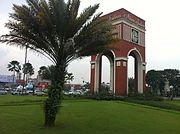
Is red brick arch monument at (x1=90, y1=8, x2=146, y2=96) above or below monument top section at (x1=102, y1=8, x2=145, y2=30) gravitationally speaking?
below

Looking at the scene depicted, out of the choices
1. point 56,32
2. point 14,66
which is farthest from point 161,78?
point 56,32

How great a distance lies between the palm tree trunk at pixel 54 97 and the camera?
14734mm

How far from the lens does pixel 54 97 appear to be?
15.0 m

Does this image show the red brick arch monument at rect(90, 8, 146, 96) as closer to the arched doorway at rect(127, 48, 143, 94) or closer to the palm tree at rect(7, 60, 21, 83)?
the arched doorway at rect(127, 48, 143, 94)

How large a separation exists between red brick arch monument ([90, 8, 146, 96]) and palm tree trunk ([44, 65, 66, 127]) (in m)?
23.9

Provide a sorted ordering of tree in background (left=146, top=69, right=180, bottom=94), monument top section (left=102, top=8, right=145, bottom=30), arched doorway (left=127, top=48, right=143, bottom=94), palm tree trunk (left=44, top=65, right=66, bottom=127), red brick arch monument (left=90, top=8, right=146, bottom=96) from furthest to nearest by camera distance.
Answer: tree in background (left=146, top=69, right=180, bottom=94)
arched doorway (left=127, top=48, right=143, bottom=94)
monument top section (left=102, top=8, right=145, bottom=30)
red brick arch monument (left=90, top=8, right=146, bottom=96)
palm tree trunk (left=44, top=65, right=66, bottom=127)

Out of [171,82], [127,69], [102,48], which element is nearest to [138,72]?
[127,69]

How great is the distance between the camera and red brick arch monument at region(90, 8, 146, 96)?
4231cm

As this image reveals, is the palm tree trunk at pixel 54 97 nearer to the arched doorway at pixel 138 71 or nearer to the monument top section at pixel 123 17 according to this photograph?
the monument top section at pixel 123 17

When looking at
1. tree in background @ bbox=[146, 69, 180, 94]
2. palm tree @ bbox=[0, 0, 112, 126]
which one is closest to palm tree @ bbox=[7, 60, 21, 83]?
tree in background @ bbox=[146, 69, 180, 94]

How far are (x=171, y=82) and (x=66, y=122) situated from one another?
88227 millimetres

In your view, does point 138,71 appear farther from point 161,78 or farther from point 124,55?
point 161,78

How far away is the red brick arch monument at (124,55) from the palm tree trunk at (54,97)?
23928mm

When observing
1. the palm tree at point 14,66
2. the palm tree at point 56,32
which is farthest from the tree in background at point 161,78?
the palm tree at point 56,32
